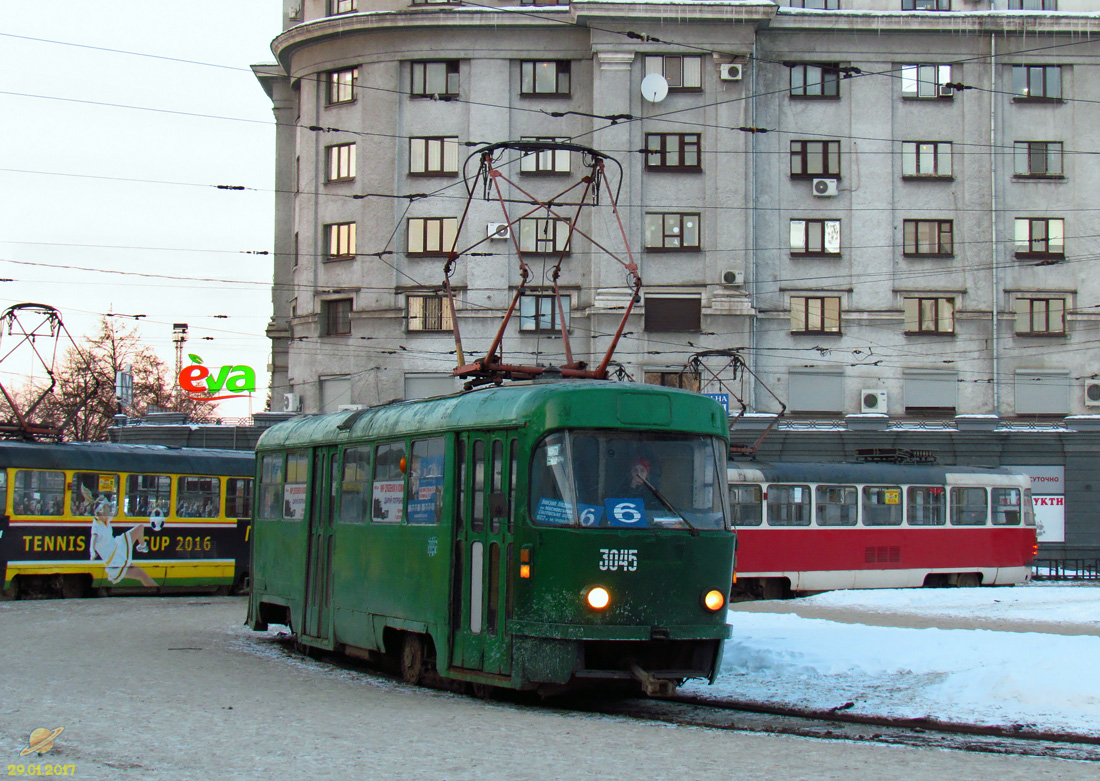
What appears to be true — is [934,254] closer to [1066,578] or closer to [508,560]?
[1066,578]

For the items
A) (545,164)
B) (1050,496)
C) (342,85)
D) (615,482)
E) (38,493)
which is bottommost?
(1050,496)

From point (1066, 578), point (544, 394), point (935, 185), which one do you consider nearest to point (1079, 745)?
point (544, 394)

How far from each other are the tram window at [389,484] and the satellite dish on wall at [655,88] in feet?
99.9

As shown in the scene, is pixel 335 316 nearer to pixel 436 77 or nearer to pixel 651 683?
pixel 436 77

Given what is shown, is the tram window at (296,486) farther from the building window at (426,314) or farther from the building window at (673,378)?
the building window at (426,314)

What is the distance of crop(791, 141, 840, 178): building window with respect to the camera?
1679 inches

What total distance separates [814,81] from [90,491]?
2787 cm

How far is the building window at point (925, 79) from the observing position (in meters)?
42.9

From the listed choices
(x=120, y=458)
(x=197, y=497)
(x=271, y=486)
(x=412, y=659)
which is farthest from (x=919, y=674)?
(x=197, y=497)

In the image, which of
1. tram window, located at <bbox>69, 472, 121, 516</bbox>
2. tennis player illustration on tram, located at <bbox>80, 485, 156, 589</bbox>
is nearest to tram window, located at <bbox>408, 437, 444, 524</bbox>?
tram window, located at <bbox>69, 472, 121, 516</bbox>

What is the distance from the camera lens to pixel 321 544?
14250mm

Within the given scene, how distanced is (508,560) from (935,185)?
1399 inches

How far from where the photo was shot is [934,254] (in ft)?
139

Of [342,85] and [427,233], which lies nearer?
[427,233]
